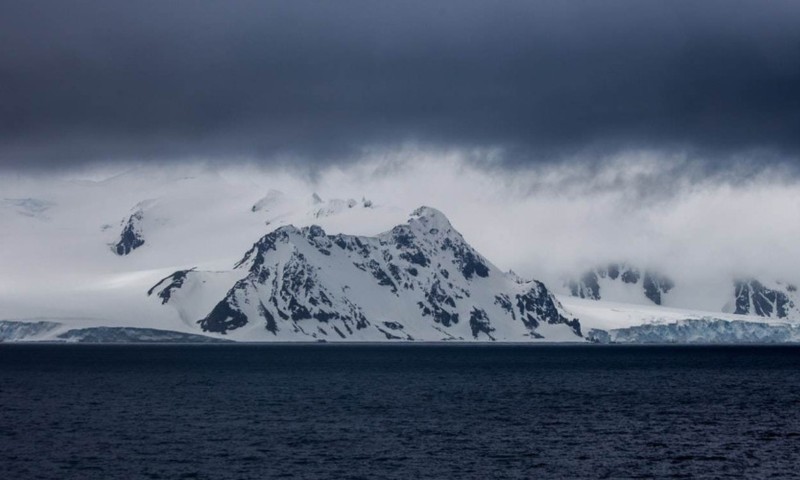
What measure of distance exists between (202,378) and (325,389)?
33268mm

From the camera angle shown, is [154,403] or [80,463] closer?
[80,463]

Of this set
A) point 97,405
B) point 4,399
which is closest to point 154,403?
point 97,405

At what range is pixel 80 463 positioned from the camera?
93.5m

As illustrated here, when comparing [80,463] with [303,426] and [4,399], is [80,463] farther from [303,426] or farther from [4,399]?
[4,399]

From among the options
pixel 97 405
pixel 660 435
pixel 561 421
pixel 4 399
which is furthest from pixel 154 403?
pixel 660 435

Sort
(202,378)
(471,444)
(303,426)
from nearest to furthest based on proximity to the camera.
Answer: (471,444) < (303,426) < (202,378)

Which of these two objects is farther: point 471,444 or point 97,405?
point 97,405

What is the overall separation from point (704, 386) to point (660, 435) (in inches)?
2853

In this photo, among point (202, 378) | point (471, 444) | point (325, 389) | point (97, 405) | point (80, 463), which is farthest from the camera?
point (202, 378)

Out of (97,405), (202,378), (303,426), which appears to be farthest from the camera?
(202,378)

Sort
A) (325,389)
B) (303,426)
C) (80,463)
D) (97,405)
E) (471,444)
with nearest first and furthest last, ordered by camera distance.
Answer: (80,463)
(471,444)
(303,426)
(97,405)
(325,389)

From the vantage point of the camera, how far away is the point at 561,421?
124438 mm

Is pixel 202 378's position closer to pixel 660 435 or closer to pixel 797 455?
pixel 660 435

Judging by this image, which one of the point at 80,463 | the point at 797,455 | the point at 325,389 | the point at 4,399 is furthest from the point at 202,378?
the point at 797,455
